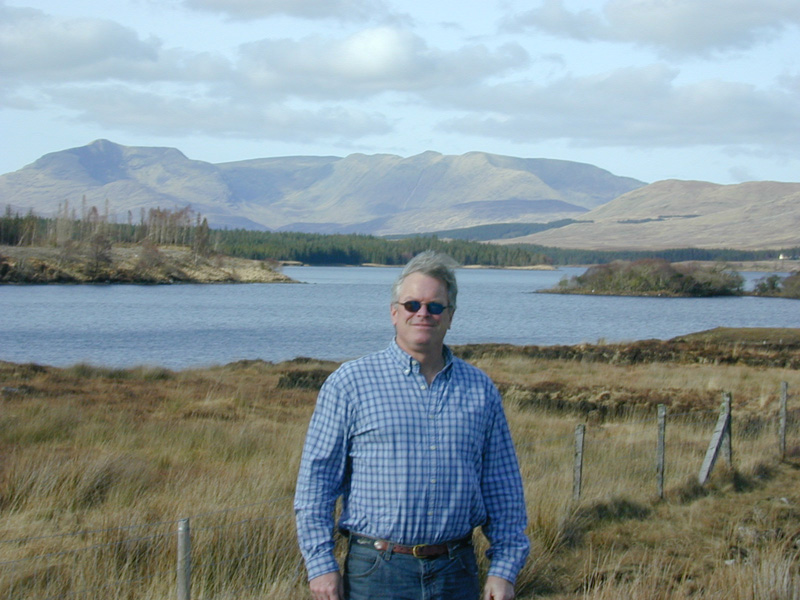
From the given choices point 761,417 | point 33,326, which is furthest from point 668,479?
point 33,326

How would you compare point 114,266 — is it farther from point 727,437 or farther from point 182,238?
point 727,437

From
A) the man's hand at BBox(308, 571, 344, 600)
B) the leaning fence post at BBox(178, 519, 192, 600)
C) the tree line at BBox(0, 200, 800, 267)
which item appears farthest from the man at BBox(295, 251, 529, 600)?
the tree line at BBox(0, 200, 800, 267)

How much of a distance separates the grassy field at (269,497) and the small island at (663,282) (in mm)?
87631

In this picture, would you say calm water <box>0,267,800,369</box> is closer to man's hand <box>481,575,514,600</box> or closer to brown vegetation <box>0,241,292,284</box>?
brown vegetation <box>0,241,292,284</box>

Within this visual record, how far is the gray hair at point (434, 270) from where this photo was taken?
10.7 ft

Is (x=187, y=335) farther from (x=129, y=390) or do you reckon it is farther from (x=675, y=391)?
(x=675, y=391)

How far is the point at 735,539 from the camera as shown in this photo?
7258mm

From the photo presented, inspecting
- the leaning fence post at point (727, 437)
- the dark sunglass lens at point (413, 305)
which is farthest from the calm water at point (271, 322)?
the dark sunglass lens at point (413, 305)

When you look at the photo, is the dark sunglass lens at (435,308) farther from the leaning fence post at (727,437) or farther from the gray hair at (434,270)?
the leaning fence post at (727,437)

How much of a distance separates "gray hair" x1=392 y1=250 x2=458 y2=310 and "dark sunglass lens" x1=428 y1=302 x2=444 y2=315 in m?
0.09

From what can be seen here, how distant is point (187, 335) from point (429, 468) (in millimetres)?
40175

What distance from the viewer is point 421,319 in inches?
125

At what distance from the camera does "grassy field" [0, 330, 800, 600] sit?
17.5 feet

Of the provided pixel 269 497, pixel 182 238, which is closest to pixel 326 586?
pixel 269 497
